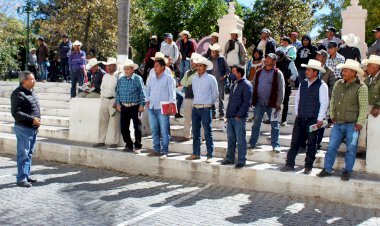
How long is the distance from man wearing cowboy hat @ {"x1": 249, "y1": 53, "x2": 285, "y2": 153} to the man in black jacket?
410 cm

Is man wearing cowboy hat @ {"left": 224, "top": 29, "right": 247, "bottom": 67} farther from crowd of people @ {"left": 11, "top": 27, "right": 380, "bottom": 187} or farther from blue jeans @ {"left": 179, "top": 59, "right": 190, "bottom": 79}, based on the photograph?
blue jeans @ {"left": 179, "top": 59, "right": 190, "bottom": 79}

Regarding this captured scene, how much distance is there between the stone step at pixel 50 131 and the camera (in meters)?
11.3

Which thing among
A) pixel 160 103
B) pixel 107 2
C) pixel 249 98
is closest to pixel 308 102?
pixel 249 98

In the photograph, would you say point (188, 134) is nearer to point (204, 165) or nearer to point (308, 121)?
point (204, 165)

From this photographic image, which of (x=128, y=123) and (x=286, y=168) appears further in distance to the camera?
(x=128, y=123)

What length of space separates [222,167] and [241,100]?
1.25 m

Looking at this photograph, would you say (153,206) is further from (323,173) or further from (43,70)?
(43,70)

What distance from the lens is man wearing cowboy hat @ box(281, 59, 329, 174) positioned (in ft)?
24.0

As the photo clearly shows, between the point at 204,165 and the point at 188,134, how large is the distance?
1.79 meters

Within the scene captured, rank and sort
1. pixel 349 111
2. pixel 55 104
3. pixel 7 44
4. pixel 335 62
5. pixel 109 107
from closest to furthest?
pixel 349 111, pixel 335 62, pixel 109 107, pixel 55 104, pixel 7 44

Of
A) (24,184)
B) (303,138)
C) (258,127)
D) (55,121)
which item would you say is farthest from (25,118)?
(55,121)

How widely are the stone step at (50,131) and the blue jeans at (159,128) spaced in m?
3.25

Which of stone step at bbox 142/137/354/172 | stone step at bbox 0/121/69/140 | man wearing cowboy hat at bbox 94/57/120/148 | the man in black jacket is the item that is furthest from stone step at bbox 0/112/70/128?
the man in black jacket

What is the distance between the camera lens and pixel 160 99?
8.89 meters
